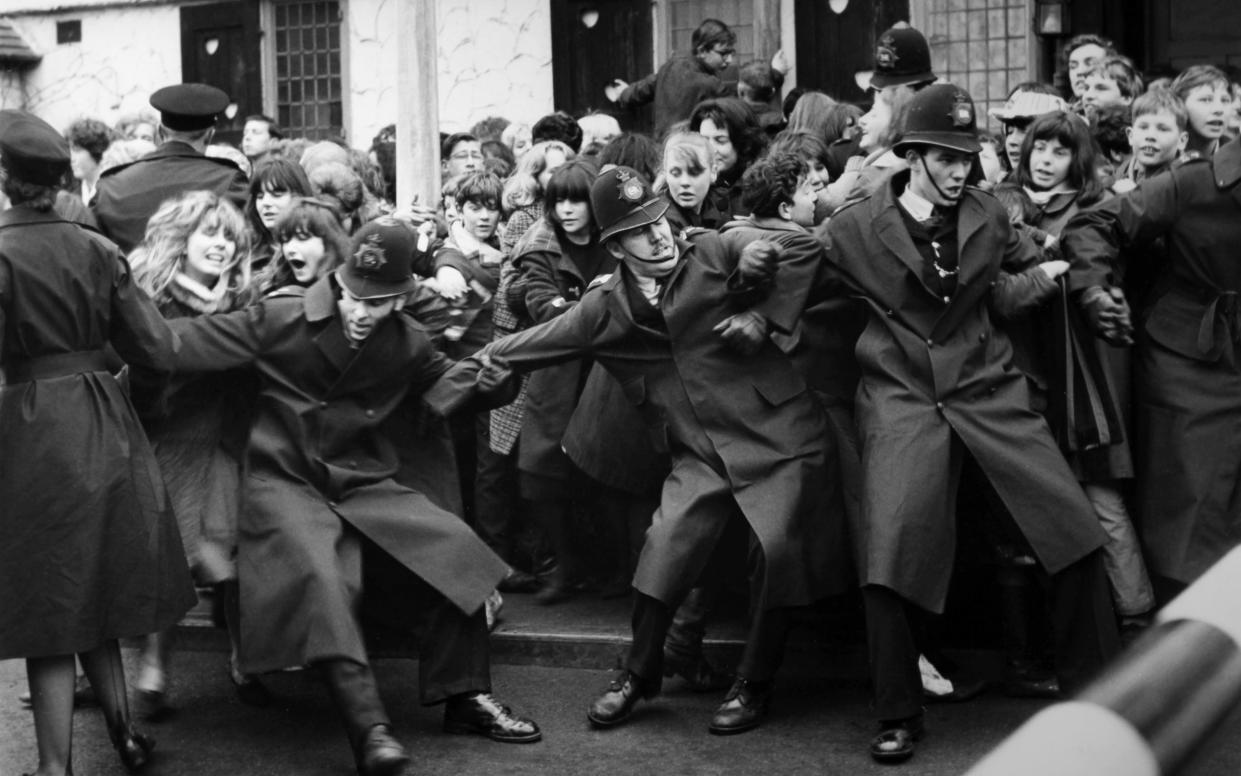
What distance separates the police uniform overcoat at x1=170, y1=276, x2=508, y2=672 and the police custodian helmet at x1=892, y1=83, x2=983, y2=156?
166cm

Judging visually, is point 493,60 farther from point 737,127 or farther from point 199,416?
point 199,416

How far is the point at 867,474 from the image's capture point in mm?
5891

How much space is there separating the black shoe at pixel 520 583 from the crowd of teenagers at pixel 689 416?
33.2 inches

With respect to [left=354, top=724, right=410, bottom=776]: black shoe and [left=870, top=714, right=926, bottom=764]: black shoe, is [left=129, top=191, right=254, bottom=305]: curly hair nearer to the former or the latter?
[left=354, top=724, right=410, bottom=776]: black shoe

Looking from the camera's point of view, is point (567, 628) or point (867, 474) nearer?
point (867, 474)

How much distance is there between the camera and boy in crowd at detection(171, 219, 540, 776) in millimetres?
5965

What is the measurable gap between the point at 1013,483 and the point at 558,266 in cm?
214

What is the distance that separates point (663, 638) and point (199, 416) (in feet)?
5.68

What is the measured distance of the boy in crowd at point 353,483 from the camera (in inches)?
235

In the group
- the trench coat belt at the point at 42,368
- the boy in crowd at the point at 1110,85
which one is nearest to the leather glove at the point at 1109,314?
the boy in crowd at the point at 1110,85

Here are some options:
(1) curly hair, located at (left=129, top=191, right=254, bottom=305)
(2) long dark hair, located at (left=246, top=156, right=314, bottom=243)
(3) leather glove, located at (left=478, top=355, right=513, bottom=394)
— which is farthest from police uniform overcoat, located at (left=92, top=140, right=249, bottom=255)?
(3) leather glove, located at (left=478, top=355, right=513, bottom=394)

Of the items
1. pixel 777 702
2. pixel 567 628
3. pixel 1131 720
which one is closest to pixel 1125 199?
pixel 777 702

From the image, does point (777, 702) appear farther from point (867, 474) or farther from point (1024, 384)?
point (1024, 384)

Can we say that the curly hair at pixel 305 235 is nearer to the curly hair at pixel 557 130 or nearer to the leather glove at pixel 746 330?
the leather glove at pixel 746 330
